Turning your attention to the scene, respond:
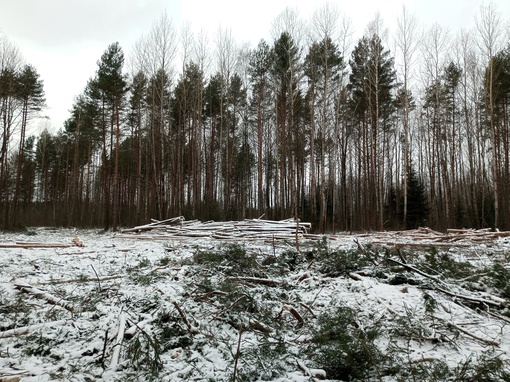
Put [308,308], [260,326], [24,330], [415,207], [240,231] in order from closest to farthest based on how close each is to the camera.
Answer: [24,330]
[260,326]
[308,308]
[240,231]
[415,207]

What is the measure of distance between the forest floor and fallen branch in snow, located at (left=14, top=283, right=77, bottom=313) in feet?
0.08

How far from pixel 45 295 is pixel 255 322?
333 cm

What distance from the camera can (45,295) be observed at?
4289 mm

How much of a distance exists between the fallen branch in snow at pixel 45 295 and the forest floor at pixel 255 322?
0.08ft

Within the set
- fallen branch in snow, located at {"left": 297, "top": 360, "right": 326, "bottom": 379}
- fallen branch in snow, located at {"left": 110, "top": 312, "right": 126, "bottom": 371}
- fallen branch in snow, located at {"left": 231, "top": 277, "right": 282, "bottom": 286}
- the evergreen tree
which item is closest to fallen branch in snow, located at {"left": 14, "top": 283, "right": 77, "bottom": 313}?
fallen branch in snow, located at {"left": 110, "top": 312, "right": 126, "bottom": 371}

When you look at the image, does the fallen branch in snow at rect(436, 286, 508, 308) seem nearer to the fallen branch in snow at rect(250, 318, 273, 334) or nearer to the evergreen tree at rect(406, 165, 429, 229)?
the fallen branch in snow at rect(250, 318, 273, 334)

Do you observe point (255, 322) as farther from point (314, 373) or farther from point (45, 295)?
point (45, 295)

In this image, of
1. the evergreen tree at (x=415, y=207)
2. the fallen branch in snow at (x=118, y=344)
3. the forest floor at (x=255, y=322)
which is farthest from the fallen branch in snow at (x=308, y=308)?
the evergreen tree at (x=415, y=207)

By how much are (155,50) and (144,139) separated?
8.36 meters

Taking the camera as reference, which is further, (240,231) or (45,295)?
(240,231)

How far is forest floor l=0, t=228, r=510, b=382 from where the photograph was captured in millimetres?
2799

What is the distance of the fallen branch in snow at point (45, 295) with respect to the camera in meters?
4.04

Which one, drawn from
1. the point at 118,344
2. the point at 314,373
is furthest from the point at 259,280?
the point at 118,344

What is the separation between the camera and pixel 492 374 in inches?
99.1
